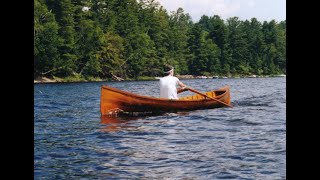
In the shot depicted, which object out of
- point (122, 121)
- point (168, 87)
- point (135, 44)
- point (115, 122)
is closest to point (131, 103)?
point (122, 121)

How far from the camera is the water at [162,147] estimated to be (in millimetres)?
7816

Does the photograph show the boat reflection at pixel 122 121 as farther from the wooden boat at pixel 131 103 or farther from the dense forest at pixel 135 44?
the dense forest at pixel 135 44

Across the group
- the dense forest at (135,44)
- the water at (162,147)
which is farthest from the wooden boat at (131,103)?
the dense forest at (135,44)

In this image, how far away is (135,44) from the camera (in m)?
79.6

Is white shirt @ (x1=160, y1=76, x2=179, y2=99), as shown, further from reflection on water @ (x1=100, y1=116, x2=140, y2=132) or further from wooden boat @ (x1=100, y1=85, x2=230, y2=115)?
reflection on water @ (x1=100, y1=116, x2=140, y2=132)

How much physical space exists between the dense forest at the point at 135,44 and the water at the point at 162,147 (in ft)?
147

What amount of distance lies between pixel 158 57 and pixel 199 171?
78502mm

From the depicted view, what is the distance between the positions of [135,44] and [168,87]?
6400 centimetres

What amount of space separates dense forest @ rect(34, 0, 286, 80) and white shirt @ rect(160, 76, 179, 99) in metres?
42.9

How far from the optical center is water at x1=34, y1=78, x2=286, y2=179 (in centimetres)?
782

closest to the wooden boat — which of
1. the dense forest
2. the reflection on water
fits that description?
the reflection on water
